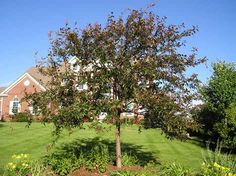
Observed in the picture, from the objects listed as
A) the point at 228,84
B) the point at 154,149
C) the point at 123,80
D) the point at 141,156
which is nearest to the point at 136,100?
the point at 123,80

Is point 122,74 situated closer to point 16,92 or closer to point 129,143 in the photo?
point 129,143

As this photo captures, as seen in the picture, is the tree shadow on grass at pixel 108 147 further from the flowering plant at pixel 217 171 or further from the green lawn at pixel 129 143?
the flowering plant at pixel 217 171

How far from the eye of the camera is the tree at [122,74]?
10508 millimetres

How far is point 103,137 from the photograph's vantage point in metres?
23.4

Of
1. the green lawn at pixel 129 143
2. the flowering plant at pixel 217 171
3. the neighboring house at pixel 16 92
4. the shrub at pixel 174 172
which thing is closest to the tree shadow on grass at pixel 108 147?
the green lawn at pixel 129 143

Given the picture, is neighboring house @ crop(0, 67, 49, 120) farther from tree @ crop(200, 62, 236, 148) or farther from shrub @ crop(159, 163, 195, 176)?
shrub @ crop(159, 163, 195, 176)

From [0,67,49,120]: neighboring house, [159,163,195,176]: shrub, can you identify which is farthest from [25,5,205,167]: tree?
[0,67,49,120]: neighboring house

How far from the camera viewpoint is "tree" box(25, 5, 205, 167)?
10.5 metres

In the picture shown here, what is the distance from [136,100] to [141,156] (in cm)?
675

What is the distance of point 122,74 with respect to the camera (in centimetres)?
1045

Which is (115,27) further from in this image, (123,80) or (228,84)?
(228,84)

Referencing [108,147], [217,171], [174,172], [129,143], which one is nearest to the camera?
[217,171]

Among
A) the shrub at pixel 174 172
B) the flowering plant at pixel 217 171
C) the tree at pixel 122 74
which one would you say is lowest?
the shrub at pixel 174 172

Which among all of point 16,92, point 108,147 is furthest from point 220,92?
point 16,92
